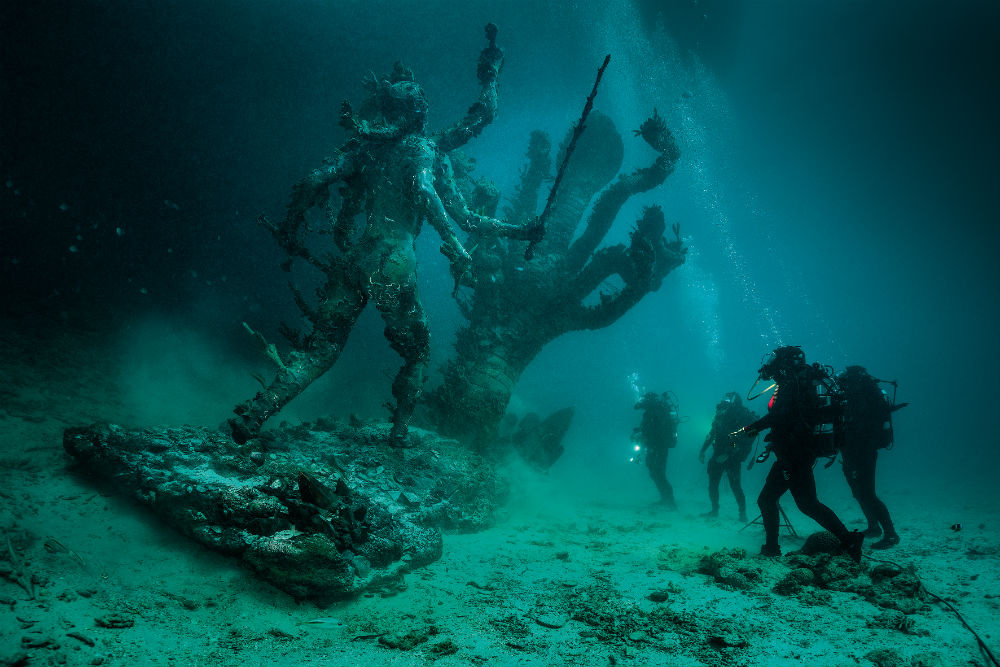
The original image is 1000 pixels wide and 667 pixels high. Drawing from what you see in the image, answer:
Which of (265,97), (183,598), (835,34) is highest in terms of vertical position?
(835,34)

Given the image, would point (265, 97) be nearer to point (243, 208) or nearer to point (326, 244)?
point (243, 208)

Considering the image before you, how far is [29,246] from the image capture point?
6.09 metres

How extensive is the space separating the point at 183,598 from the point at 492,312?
703cm

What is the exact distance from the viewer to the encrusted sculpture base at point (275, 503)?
7.64 feet

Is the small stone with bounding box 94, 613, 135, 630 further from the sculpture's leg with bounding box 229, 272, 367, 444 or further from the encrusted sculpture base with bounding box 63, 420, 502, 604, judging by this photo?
the sculpture's leg with bounding box 229, 272, 367, 444

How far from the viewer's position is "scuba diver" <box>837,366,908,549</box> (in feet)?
18.2

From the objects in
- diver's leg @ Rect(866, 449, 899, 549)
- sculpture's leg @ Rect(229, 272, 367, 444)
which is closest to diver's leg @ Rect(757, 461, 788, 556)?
diver's leg @ Rect(866, 449, 899, 549)

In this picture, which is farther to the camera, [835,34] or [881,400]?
[835,34]

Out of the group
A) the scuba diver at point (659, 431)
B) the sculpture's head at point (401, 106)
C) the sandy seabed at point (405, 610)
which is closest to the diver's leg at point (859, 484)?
the sandy seabed at point (405, 610)

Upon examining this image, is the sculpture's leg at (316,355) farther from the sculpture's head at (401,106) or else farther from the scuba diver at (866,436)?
the scuba diver at (866,436)

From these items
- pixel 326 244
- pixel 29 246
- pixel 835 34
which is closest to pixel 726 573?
pixel 29 246

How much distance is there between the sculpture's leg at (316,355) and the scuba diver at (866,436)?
6.75m

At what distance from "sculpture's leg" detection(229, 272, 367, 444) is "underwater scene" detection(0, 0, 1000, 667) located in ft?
0.12

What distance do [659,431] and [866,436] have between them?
18.9ft
